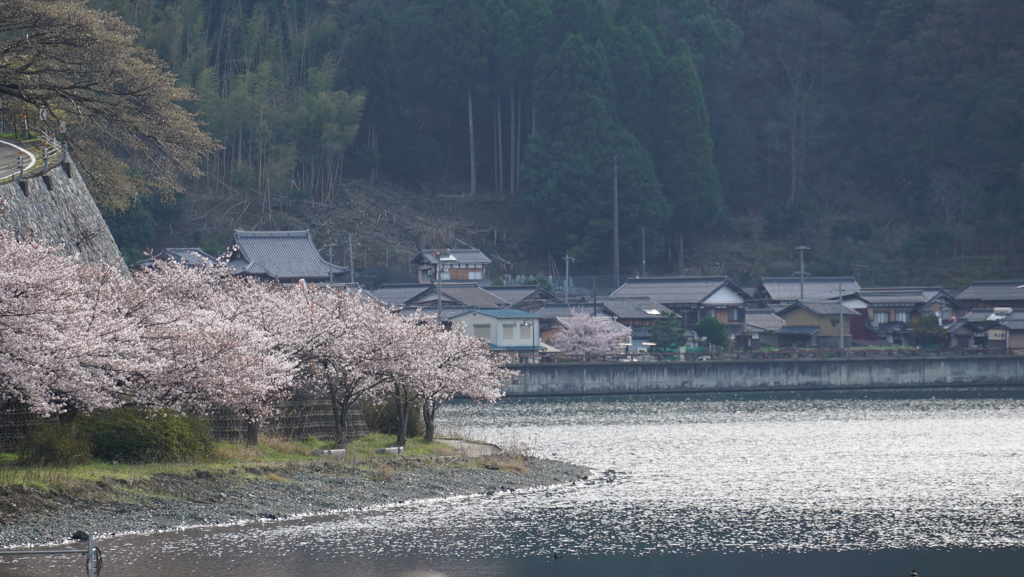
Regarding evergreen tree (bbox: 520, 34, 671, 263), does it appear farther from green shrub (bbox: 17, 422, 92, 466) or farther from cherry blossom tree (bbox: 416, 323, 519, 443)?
green shrub (bbox: 17, 422, 92, 466)

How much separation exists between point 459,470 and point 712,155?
213 feet

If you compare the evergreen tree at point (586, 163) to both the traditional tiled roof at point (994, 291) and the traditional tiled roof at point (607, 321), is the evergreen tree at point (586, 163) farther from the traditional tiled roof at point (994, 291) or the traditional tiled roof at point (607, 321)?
the traditional tiled roof at point (994, 291)

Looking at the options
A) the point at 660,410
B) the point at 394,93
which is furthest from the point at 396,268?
the point at 660,410

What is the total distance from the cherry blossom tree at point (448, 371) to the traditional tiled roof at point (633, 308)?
40.5 metres

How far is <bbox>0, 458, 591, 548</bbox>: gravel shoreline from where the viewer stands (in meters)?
18.7

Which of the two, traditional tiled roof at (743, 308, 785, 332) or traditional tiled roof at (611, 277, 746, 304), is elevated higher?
traditional tiled roof at (611, 277, 746, 304)

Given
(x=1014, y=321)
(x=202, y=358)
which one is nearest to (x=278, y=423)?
(x=202, y=358)

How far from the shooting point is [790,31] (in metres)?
95.9

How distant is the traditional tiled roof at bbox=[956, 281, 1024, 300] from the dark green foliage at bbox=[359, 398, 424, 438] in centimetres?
5461

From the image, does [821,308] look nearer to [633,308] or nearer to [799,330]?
[799,330]

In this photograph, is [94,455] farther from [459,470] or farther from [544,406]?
[544,406]

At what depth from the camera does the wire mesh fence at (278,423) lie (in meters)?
21.7

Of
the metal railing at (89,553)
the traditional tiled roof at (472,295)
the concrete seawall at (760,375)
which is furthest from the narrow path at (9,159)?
the traditional tiled roof at (472,295)

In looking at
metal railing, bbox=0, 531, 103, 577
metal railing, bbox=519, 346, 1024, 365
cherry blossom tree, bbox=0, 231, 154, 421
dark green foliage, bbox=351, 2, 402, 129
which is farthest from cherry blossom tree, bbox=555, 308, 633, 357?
metal railing, bbox=0, 531, 103, 577
